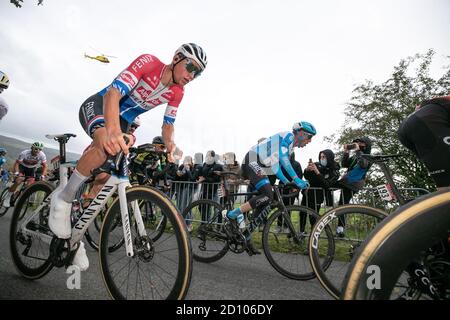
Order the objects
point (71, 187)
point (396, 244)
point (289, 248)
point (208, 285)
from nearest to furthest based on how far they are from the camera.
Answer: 1. point (396, 244)
2. point (71, 187)
3. point (208, 285)
4. point (289, 248)

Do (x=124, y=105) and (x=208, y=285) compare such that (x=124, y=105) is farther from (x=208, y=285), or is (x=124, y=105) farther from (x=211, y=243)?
(x=211, y=243)

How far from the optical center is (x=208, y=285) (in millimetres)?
2670

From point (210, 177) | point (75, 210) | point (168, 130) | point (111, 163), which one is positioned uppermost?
point (210, 177)

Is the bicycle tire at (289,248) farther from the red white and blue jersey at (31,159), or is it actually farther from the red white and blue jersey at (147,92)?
the red white and blue jersey at (31,159)

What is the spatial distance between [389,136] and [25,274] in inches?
859

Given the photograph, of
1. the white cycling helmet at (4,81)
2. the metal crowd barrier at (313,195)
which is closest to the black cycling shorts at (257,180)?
the metal crowd barrier at (313,195)

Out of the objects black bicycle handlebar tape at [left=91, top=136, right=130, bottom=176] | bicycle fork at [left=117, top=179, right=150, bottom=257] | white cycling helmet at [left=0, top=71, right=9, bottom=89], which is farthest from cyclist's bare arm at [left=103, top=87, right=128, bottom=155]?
white cycling helmet at [left=0, top=71, right=9, bottom=89]

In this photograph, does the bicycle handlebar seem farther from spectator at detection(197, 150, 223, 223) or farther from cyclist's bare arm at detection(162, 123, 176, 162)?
spectator at detection(197, 150, 223, 223)

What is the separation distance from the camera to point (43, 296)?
2.07 m

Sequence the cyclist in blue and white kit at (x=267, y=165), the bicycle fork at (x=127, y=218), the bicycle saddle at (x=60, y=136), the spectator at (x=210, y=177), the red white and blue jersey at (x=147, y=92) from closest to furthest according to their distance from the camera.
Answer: the bicycle fork at (x=127, y=218), the red white and blue jersey at (x=147, y=92), the bicycle saddle at (x=60, y=136), the cyclist in blue and white kit at (x=267, y=165), the spectator at (x=210, y=177)

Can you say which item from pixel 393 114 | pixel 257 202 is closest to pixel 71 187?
pixel 257 202

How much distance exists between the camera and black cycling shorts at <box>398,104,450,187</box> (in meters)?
1.78

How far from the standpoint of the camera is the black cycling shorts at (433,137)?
5.85ft

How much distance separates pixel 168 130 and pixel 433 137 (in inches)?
103
